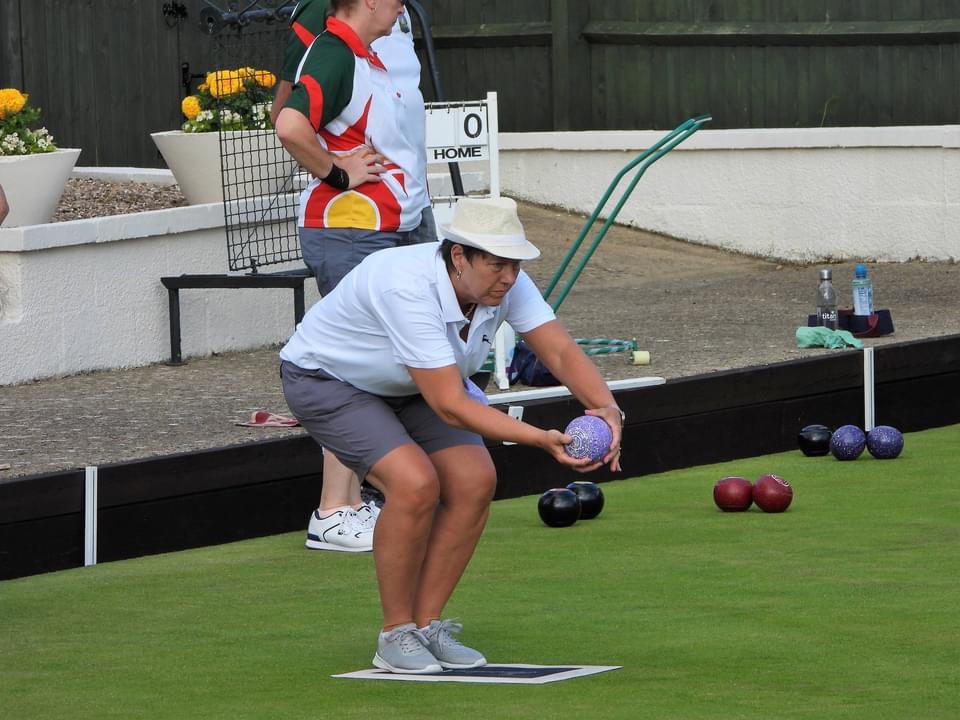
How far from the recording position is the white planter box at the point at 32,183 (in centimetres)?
853

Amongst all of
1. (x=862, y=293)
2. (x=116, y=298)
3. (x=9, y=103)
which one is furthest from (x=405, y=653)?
(x=9, y=103)

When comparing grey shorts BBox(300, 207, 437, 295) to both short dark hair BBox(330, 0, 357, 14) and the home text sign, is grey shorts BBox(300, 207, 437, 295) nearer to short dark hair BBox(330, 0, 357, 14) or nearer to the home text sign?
short dark hair BBox(330, 0, 357, 14)

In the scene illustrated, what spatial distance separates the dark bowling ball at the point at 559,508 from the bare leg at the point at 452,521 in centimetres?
176

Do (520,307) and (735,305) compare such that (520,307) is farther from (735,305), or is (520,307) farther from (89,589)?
(735,305)

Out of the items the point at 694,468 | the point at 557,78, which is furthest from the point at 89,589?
the point at 557,78

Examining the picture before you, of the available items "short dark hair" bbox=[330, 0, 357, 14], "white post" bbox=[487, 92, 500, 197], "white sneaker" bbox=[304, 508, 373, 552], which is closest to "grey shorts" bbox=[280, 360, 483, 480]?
"white sneaker" bbox=[304, 508, 373, 552]

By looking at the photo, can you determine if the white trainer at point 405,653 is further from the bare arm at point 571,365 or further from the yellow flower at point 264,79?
the yellow flower at point 264,79

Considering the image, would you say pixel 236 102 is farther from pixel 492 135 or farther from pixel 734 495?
pixel 734 495

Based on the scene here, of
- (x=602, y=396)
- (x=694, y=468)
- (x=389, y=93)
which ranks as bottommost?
(x=694, y=468)

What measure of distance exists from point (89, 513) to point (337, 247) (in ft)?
3.59

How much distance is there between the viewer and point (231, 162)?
9.23 m

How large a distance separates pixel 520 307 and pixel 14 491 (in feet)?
6.45

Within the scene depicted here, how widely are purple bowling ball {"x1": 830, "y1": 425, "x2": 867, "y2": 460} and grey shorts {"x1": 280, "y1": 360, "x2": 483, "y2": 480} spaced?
3.23m

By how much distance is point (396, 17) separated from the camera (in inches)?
222
